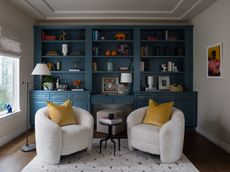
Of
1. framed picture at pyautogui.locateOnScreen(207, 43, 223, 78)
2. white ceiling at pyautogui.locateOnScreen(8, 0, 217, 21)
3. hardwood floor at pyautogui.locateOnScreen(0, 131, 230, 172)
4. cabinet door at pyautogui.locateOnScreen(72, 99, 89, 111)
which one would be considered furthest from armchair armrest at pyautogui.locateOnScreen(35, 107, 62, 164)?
framed picture at pyautogui.locateOnScreen(207, 43, 223, 78)

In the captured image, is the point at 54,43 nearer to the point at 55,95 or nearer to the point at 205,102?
the point at 55,95

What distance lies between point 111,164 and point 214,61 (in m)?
2.81

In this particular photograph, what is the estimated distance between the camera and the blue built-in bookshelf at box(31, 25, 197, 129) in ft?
17.1

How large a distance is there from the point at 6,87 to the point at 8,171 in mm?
1976

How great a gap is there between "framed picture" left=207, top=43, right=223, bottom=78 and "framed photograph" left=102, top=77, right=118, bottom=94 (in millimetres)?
2271

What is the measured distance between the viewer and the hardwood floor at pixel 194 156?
120 inches

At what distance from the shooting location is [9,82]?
14.6 ft

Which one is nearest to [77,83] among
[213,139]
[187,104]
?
[187,104]

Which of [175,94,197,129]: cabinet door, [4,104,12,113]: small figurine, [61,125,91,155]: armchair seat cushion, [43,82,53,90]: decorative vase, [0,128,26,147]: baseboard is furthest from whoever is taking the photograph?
[43,82,53,90]: decorative vase

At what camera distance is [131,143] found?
3596mm

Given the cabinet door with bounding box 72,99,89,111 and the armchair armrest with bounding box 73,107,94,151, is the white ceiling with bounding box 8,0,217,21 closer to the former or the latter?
the cabinet door with bounding box 72,99,89,111

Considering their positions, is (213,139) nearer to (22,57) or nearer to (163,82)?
(163,82)

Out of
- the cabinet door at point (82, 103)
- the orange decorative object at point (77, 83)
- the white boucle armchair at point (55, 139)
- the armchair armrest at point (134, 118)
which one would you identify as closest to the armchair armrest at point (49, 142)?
the white boucle armchair at point (55, 139)

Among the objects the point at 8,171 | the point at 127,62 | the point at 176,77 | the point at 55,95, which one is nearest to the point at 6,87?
the point at 55,95
